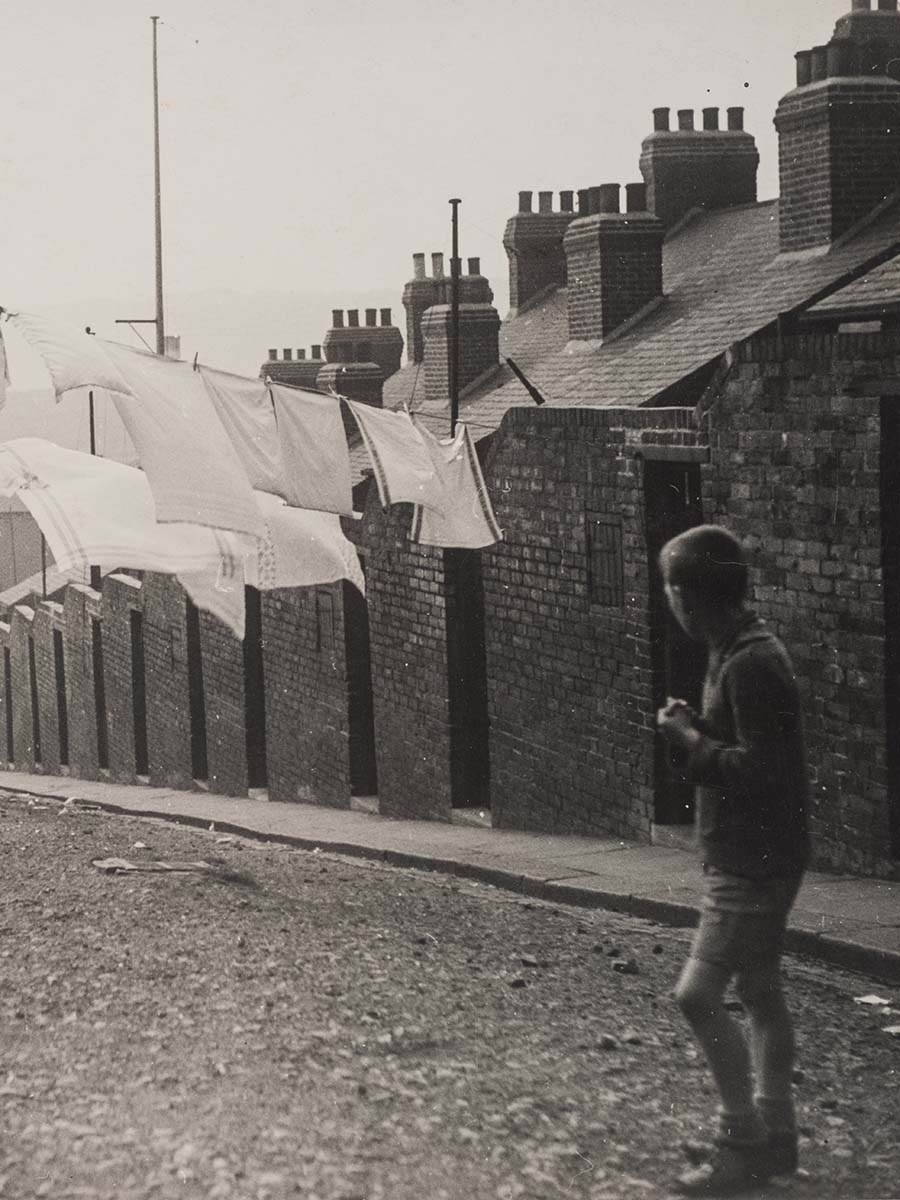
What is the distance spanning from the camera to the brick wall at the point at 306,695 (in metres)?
17.7

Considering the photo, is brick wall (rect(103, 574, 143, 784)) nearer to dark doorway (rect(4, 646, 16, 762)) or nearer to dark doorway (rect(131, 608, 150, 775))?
dark doorway (rect(131, 608, 150, 775))

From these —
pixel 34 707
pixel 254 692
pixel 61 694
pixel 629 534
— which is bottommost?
pixel 34 707

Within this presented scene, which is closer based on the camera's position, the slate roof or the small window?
the small window

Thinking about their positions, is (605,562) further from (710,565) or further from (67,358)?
(710,565)

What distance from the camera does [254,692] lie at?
20.7 meters

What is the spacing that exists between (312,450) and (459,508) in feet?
4.35

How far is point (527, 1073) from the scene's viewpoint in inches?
231

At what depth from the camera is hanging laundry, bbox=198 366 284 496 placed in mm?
10586

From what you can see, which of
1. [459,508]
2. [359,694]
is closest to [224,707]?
[359,694]

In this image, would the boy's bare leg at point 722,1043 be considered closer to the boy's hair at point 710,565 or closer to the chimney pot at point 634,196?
the boy's hair at point 710,565

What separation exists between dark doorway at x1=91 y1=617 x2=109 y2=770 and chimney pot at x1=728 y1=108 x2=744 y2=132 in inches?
519

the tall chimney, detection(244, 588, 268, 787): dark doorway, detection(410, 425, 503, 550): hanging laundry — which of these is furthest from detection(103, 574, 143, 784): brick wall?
detection(410, 425, 503, 550): hanging laundry

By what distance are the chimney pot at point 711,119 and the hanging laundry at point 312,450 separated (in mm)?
13735

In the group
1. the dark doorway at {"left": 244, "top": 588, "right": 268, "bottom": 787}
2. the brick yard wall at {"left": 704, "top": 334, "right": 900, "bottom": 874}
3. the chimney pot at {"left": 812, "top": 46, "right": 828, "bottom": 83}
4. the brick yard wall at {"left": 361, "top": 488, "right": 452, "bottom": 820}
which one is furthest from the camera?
the dark doorway at {"left": 244, "top": 588, "right": 268, "bottom": 787}
